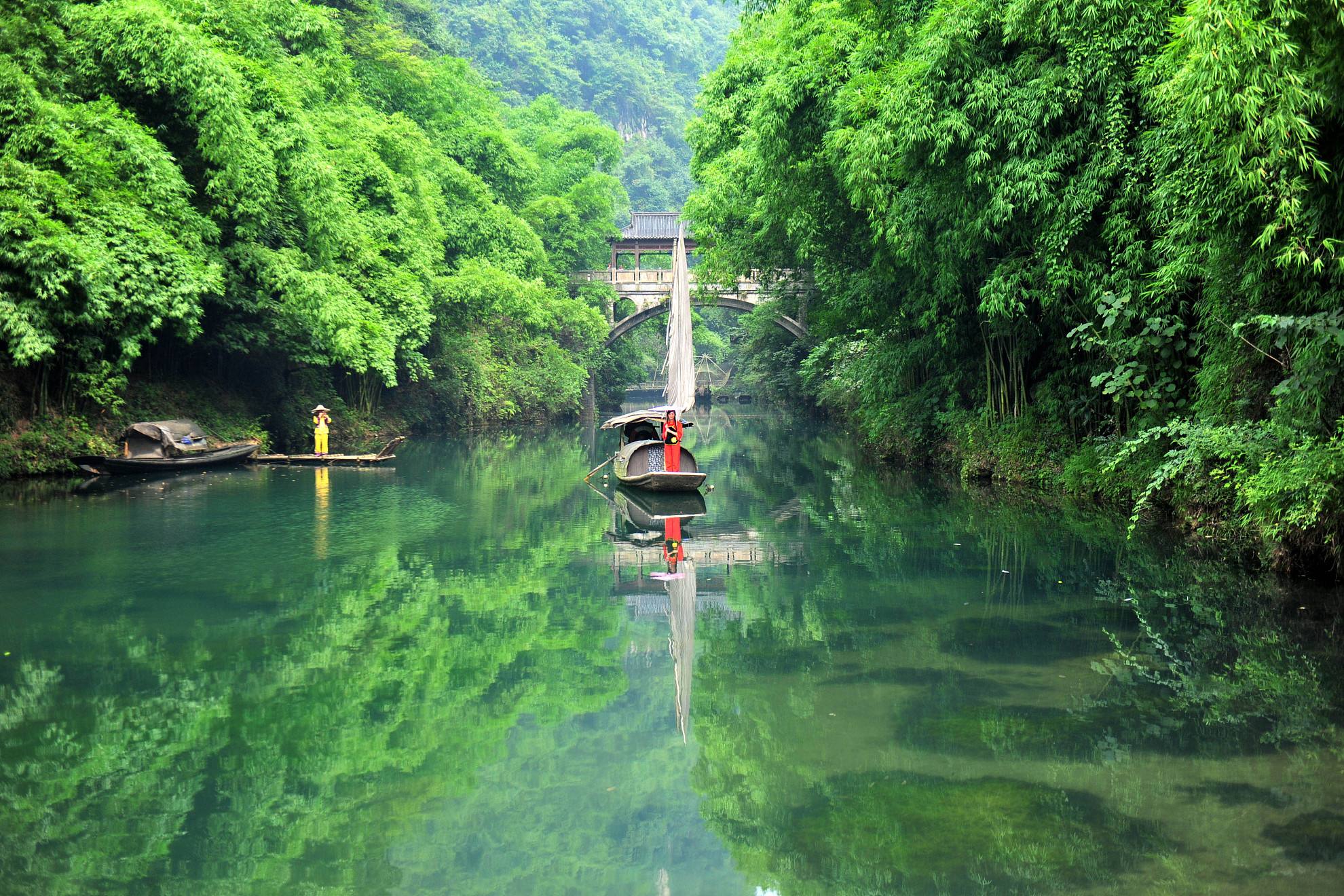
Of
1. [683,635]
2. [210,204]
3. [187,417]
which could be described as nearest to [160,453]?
[187,417]

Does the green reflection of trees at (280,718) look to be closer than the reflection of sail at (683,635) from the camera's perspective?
Yes

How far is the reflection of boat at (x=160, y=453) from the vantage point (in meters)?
17.3

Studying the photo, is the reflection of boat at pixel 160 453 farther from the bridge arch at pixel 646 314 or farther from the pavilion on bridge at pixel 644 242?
the pavilion on bridge at pixel 644 242

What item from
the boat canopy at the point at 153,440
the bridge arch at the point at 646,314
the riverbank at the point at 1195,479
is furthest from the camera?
the bridge arch at the point at 646,314

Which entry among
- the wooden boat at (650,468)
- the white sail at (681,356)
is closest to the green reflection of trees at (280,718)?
the wooden boat at (650,468)

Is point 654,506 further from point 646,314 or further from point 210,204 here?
point 646,314

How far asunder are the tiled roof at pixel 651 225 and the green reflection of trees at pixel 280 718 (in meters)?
42.4

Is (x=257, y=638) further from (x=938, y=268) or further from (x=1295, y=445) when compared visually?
(x=938, y=268)

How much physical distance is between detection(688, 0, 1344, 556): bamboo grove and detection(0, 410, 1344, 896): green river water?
1.40 meters

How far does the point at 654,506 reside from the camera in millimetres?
15773

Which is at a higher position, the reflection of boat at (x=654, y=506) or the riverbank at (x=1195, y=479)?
the riverbank at (x=1195, y=479)

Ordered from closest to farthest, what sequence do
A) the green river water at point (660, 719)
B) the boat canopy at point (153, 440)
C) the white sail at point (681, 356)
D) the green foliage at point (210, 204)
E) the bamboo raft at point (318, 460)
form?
the green river water at point (660, 719), the green foliage at point (210, 204), the boat canopy at point (153, 440), the bamboo raft at point (318, 460), the white sail at point (681, 356)

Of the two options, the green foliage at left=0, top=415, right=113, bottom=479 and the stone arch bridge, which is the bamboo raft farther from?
the stone arch bridge

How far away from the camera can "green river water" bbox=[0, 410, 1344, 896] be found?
4.48 meters
